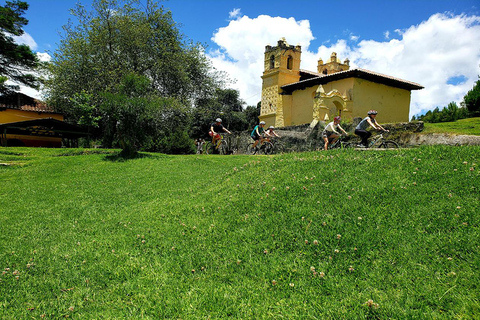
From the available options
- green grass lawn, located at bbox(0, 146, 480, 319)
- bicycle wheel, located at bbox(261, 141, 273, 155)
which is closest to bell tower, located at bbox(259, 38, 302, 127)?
bicycle wheel, located at bbox(261, 141, 273, 155)

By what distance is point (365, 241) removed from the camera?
3.91 m

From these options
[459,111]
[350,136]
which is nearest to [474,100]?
[459,111]

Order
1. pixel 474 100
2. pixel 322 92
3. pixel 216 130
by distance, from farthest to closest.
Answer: pixel 474 100
pixel 322 92
pixel 216 130

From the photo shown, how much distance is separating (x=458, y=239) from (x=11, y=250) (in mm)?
6924

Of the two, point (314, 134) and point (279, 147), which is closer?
point (314, 134)

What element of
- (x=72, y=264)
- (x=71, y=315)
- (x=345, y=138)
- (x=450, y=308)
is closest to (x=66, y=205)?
(x=72, y=264)

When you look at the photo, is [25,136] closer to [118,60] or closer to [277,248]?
[118,60]

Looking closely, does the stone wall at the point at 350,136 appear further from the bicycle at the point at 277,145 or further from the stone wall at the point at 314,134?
the bicycle at the point at 277,145

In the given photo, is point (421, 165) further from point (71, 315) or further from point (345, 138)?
point (345, 138)

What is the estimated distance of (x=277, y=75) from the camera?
28156 mm

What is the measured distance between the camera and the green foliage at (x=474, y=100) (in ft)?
82.7

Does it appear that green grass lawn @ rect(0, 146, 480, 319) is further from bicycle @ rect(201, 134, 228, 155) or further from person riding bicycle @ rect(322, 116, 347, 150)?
bicycle @ rect(201, 134, 228, 155)

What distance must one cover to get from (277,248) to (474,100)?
98.1ft

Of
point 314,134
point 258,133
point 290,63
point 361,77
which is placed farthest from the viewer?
point 290,63
